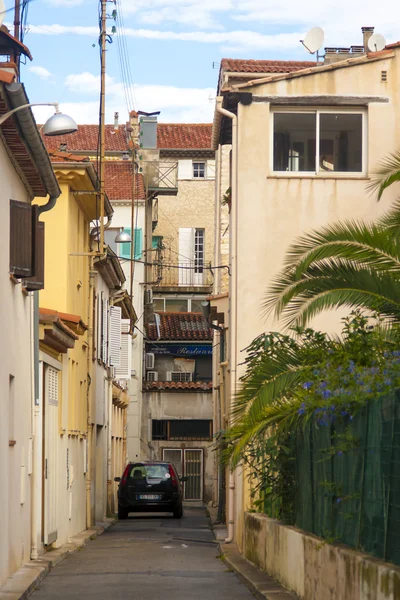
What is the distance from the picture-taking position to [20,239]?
1627 centimetres

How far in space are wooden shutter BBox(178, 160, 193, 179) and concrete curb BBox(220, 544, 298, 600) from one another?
4752 cm

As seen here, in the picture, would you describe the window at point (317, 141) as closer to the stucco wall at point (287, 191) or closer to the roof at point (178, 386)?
the stucco wall at point (287, 191)

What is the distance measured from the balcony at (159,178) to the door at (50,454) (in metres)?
32.7

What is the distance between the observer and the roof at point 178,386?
5338 cm

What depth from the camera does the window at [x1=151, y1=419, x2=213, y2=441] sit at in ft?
174

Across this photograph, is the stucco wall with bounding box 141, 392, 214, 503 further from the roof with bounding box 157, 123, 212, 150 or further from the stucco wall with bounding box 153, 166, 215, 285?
the roof with bounding box 157, 123, 212, 150

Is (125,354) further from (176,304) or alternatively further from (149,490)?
(176,304)

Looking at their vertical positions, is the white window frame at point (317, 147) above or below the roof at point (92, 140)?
below

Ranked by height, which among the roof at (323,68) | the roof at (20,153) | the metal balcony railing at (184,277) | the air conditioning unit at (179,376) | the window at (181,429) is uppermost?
the roof at (323,68)

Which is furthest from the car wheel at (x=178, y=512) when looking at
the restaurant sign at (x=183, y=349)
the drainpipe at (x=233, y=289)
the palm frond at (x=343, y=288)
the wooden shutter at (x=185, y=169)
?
the wooden shutter at (x=185, y=169)

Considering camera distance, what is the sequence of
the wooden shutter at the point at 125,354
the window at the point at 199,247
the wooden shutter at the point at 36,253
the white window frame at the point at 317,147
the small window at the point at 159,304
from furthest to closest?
the window at the point at 199,247 → the small window at the point at 159,304 → the wooden shutter at the point at 125,354 → the white window frame at the point at 317,147 → the wooden shutter at the point at 36,253

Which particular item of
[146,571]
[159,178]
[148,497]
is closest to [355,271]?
[146,571]

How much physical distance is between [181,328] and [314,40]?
3255 cm

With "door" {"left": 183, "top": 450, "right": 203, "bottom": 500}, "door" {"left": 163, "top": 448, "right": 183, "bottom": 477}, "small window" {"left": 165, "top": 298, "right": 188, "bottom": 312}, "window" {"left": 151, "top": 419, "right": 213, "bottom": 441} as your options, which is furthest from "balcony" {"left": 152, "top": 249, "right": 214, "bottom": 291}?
"door" {"left": 183, "top": 450, "right": 203, "bottom": 500}
